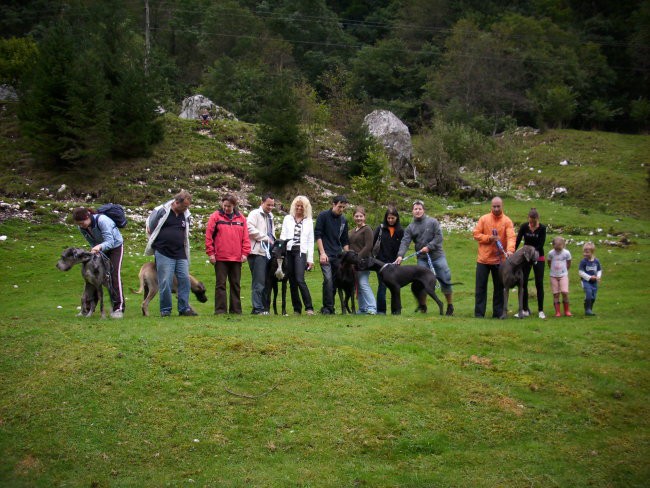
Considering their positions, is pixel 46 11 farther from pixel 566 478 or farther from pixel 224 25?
pixel 566 478

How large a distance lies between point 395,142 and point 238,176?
12000 millimetres

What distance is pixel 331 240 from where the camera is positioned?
1532cm

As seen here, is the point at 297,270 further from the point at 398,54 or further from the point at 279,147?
the point at 398,54

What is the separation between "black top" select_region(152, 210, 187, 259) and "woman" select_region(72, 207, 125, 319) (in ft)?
2.40

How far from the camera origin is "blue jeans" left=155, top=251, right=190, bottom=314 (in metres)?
14.1

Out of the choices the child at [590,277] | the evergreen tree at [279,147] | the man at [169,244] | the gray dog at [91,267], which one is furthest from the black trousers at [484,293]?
the evergreen tree at [279,147]

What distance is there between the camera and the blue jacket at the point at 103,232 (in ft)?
44.4

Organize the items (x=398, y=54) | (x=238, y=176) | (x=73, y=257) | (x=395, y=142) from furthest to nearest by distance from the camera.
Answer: (x=398, y=54) < (x=395, y=142) < (x=238, y=176) < (x=73, y=257)

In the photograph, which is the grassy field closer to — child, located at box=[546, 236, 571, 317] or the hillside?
child, located at box=[546, 236, 571, 317]

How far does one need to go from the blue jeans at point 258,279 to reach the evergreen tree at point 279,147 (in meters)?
22.0

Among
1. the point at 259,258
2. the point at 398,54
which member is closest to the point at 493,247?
the point at 259,258

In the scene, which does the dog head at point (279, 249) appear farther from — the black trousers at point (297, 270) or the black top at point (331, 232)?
the black top at point (331, 232)

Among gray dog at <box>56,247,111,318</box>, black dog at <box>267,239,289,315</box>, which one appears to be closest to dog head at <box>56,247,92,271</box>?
gray dog at <box>56,247,111,318</box>

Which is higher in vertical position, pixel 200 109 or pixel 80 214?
pixel 200 109
